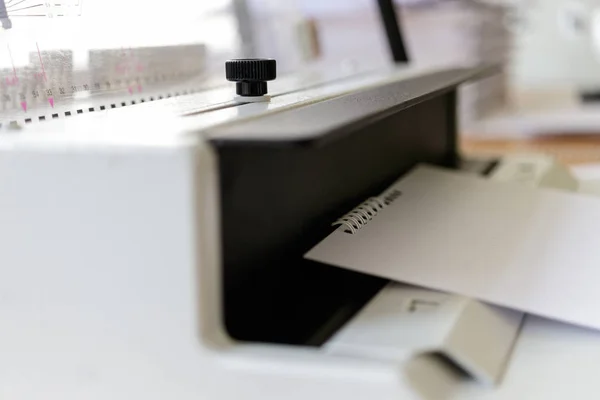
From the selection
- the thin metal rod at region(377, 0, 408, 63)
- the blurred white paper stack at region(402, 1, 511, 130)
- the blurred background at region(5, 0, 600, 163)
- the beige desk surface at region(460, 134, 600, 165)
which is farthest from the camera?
the blurred white paper stack at region(402, 1, 511, 130)

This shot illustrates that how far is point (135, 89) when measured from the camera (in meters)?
0.90

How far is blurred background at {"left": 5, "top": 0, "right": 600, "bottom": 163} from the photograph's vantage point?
77 centimetres

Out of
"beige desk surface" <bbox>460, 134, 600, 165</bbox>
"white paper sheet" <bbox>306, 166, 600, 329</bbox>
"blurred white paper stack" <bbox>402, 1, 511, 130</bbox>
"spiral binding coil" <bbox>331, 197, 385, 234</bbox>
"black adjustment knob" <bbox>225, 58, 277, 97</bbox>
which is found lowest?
"beige desk surface" <bbox>460, 134, 600, 165</bbox>

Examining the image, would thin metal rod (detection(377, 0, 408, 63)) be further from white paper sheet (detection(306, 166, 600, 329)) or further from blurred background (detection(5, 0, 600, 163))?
white paper sheet (detection(306, 166, 600, 329))

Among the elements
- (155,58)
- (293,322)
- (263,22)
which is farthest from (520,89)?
A: (293,322)

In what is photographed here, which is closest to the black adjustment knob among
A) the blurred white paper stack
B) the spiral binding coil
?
the spiral binding coil

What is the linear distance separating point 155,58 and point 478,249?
449mm

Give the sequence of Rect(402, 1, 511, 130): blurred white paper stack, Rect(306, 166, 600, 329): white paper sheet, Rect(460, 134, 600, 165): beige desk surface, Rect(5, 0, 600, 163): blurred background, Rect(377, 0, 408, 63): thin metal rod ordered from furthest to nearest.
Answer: Rect(402, 1, 511, 130): blurred white paper stack < Rect(460, 134, 600, 165): beige desk surface < Rect(377, 0, 408, 63): thin metal rod < Rect(5, 0, 600, 163): blurred background < Rect(306, 166, 600, 329): white paper sheet

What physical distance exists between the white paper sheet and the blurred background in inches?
11.8

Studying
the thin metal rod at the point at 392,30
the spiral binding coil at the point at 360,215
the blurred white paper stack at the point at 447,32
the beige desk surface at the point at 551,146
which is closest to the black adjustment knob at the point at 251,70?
the spiral binding coil at the point at 360,215

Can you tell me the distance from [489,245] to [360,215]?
121mm

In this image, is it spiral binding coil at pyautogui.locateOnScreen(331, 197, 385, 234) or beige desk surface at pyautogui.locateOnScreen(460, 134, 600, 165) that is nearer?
spiral binding coil at pyautogui.locateOnScreen(331, 197, 385, 234)

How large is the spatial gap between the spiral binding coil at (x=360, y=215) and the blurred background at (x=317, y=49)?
26 centimetres

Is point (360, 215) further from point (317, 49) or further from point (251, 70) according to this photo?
point (317, 49)
